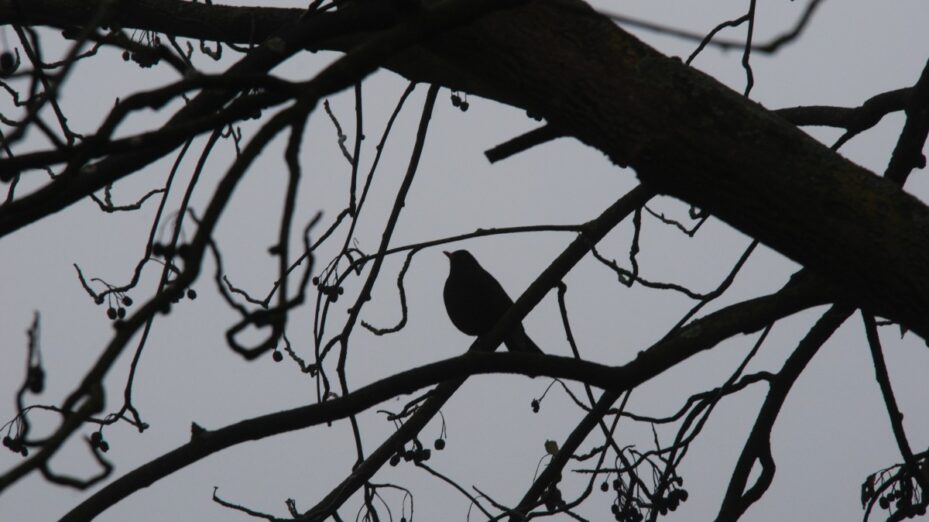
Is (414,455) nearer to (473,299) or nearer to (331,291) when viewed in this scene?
(331,291)

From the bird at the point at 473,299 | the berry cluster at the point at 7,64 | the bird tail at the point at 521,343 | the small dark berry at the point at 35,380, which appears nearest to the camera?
the small dark berry at the point at 35,380

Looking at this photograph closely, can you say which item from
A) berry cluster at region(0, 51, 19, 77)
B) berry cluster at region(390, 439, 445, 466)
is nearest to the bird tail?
berry cluster at region(390, 439, 445, 466)

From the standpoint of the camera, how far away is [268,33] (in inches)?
105

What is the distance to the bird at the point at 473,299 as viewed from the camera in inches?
228

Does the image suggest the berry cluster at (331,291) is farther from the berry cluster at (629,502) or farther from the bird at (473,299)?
the bird at (473,299)

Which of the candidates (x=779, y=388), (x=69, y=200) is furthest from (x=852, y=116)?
(x=69, y=200)

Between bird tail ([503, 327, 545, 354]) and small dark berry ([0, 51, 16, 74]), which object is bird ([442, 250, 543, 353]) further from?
small dark berry ([0, 51, 16, 74])

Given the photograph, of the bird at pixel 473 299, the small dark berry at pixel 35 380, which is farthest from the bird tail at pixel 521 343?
the small dark berry at pixel 35 380

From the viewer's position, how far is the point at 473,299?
581 centimetres

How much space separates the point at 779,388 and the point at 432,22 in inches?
60.8

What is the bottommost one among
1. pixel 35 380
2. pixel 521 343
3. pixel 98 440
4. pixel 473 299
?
pixel 35 380

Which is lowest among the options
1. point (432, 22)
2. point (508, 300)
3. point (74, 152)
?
point (74, 152)

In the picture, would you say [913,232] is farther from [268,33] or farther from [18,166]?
[268,33]

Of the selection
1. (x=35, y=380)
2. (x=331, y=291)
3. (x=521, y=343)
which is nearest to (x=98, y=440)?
(x=331, y=291)
